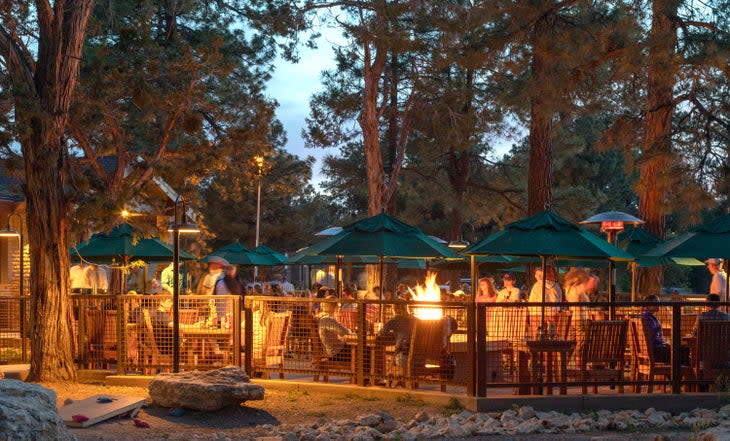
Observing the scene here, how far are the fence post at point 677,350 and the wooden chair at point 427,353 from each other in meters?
2.74

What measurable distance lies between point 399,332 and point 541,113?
24.2 ft

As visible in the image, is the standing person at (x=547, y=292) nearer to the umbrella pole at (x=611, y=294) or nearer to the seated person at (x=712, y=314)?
the umbrella pole at (x=611, y=294)

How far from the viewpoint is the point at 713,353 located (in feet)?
45.6

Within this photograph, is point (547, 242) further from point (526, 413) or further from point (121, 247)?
point (121, 247)

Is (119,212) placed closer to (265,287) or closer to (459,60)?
(459,60)

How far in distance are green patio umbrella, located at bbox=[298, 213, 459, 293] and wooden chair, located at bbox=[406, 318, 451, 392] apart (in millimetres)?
2480

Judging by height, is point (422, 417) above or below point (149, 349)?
below

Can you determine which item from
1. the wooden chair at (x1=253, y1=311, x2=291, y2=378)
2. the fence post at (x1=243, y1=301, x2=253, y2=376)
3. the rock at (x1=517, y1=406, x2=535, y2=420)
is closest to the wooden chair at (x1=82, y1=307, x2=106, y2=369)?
the fence post at (x1=243, y1=301, x2=253, y2=376)

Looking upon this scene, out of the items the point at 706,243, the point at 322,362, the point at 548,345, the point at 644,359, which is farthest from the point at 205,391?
the point at 706,243

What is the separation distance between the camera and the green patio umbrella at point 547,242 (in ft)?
47.5

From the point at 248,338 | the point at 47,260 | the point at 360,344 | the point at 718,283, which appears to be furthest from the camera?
the point at 718,283

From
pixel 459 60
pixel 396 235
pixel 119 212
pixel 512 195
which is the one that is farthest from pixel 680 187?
pixel 512 195

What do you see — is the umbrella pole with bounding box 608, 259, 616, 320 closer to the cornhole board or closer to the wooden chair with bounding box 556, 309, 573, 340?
the wooden chair with bounding box 556, 309, 573, 340

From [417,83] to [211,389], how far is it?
20.2 metres
